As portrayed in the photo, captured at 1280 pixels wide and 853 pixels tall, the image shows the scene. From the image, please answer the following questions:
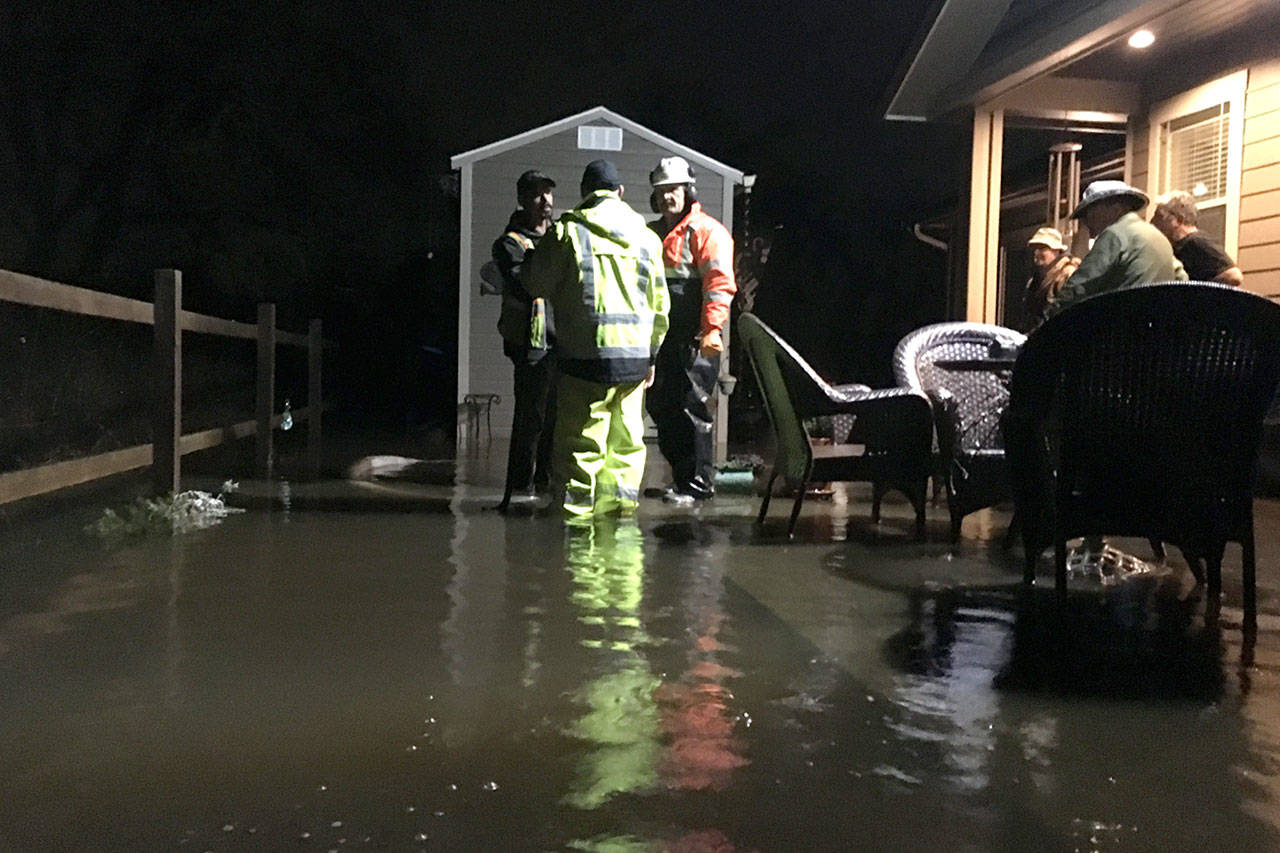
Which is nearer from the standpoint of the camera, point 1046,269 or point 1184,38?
point 1046,269

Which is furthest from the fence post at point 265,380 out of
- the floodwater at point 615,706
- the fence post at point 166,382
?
the floodwater at point 615,706

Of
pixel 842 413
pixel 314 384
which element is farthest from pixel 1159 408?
pixel 314 384

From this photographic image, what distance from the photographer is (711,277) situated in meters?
6.08

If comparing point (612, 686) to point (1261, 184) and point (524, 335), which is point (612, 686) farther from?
point (1261, 184)

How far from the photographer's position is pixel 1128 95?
9188mm

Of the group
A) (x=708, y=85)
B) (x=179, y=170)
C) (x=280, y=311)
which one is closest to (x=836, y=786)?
(x=179, y=170)

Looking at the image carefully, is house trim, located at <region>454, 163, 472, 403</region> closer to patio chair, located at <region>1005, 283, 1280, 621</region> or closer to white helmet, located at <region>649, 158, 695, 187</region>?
white helmet, located at <region>649, 158, 695, 187</region>

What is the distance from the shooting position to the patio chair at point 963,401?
4965 millimetres

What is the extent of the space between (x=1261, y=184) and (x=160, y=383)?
6.44 meters

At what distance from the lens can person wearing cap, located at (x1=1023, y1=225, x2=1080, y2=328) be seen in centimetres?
707

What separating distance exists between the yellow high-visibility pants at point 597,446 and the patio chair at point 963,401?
1.21 m

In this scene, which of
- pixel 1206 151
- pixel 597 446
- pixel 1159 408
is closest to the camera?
pixel 1159 408

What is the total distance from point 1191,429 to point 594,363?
2576 mm

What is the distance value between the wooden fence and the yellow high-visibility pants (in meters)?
1.83
